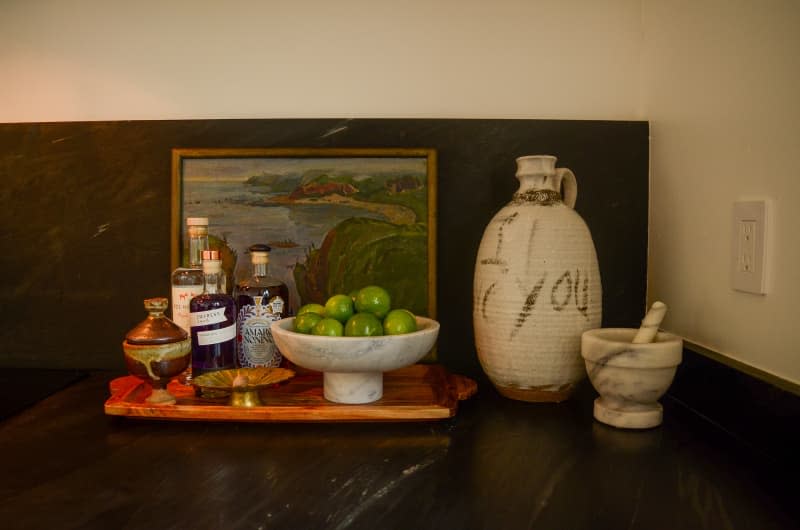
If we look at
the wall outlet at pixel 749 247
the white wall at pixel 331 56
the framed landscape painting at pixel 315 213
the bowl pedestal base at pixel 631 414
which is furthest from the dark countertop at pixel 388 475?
the white wall at pixel 331 56

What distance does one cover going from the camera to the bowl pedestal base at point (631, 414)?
0.83 m

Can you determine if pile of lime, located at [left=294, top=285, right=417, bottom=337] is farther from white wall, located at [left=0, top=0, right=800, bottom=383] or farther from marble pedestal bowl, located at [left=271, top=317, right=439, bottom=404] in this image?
white wall, located at [left=0, top=0, right=800, bottom=383]

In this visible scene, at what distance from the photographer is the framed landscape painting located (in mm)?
1119

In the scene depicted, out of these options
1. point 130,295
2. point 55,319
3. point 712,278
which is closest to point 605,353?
point 712,278

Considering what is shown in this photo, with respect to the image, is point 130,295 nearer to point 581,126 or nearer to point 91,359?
point 91,359

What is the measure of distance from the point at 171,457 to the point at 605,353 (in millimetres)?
609

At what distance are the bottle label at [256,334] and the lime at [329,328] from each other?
165 millimetres

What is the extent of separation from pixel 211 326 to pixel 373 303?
27 centimetres

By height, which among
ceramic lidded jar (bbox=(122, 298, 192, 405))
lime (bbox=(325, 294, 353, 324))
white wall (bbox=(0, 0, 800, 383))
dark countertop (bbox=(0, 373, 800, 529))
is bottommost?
dark countertop (bbox=(0, 373, 800, 529))

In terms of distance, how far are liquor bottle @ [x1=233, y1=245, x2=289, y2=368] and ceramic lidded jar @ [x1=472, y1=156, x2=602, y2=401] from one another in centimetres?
37

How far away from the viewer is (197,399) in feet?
3.00

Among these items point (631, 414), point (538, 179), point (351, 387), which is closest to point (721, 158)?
point (538, 179)

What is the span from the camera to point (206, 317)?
0.93m

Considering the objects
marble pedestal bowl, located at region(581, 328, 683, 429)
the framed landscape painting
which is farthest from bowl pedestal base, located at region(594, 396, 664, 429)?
the framed landscape painting
